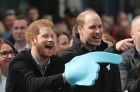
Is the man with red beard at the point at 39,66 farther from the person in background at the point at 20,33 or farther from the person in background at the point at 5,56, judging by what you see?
the person in background at the point at 20,33

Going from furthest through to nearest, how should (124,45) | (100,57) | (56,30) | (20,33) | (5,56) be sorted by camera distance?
(20,33) → (56,30) → (5,56) → (124,45) → (100,57)

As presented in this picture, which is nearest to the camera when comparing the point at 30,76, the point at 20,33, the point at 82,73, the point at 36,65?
the point at 82,73

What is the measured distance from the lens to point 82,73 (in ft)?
22.8

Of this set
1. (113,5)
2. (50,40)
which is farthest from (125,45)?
(113,5)

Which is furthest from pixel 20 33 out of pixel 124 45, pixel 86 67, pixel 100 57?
pixel 86 67

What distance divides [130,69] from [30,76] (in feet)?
3.85

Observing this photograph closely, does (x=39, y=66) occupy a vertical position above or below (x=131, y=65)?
above

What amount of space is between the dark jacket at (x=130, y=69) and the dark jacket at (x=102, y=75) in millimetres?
146

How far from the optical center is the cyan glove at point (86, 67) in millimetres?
6892

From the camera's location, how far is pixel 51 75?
24.7 feet

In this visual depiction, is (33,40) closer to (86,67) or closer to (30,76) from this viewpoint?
(30,76)

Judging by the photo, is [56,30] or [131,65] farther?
[56,30]

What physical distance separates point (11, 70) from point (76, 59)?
0.74 meters

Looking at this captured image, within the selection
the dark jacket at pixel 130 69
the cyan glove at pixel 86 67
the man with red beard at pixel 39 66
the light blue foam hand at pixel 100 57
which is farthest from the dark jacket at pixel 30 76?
the dark jacket at pixel 130 69
